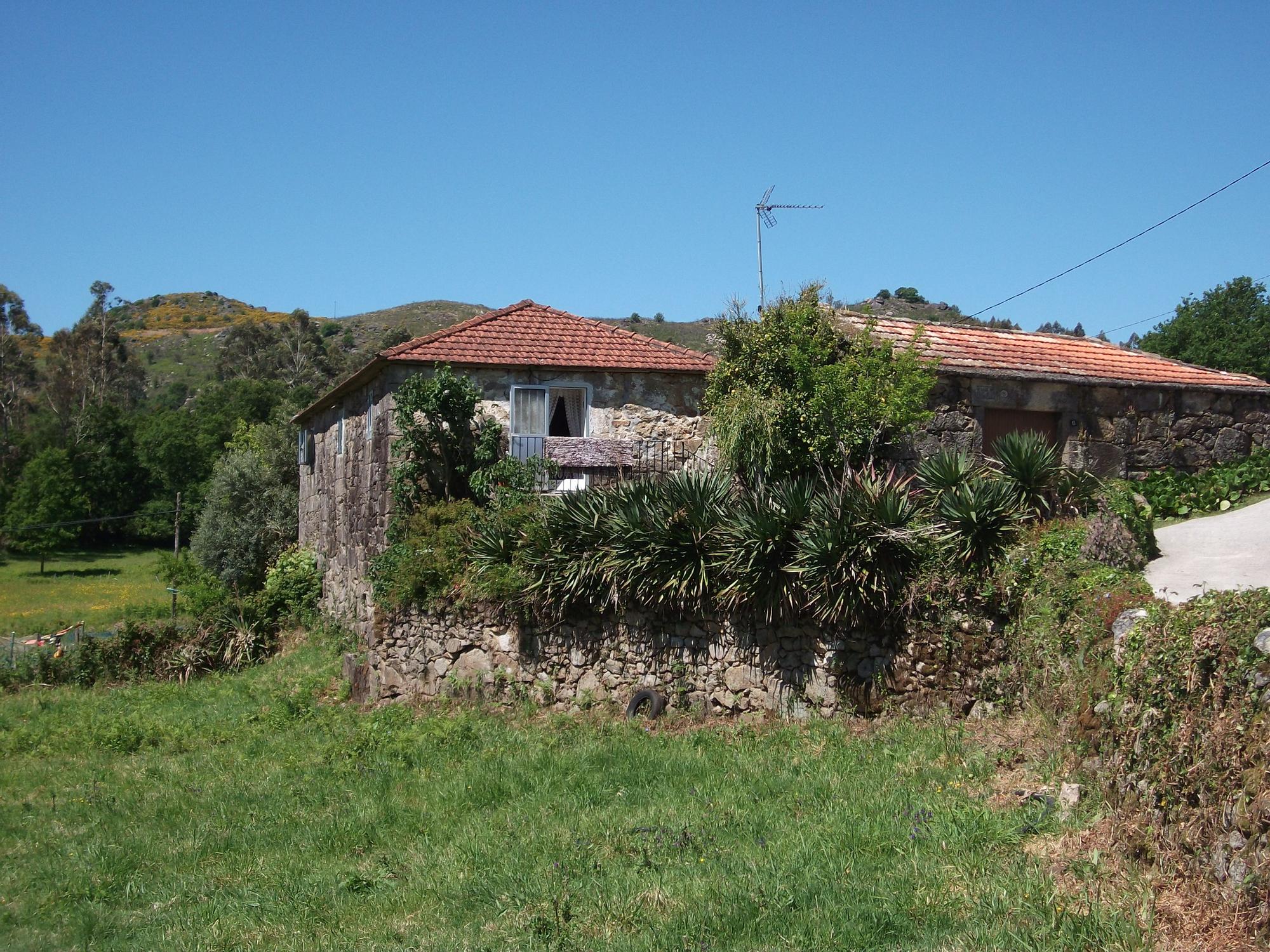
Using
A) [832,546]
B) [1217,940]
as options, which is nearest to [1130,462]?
[832,546]

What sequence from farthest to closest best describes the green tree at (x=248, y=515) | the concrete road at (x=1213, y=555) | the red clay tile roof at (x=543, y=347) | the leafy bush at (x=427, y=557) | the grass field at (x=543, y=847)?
the green tree at (x=248, y=515) < the red clay tile roof at (x=543, y=347) < the leafy bush at (x=427, y=557) < the concrete road at (x=1213, y=555) < the grass field at (x=543, y=847)

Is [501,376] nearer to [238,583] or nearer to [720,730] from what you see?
[720,730]

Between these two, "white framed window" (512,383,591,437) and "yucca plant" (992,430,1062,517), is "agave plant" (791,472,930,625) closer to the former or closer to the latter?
"yucca plant" (992,430,1062,517)

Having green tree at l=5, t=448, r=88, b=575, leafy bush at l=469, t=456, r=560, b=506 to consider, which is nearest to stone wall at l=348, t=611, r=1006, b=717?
leafy bush at l=469, t=456, r=560, b=506

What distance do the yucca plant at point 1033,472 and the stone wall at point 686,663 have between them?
1791 mm

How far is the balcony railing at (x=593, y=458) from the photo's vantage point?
1817 cm

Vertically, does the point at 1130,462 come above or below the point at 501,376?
below

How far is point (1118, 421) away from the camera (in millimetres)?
16359

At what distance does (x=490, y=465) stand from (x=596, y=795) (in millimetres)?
9397

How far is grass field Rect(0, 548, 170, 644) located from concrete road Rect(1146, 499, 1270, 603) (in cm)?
3020

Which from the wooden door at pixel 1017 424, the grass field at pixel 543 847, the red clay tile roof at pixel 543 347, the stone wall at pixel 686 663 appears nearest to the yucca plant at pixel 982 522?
the stone wall at pixel 686 663

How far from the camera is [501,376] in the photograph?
60.4ft

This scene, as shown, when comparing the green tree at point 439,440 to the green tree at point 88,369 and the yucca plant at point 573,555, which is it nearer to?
the yucca plant at point 573,555

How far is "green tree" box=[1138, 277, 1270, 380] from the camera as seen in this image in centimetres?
3744
